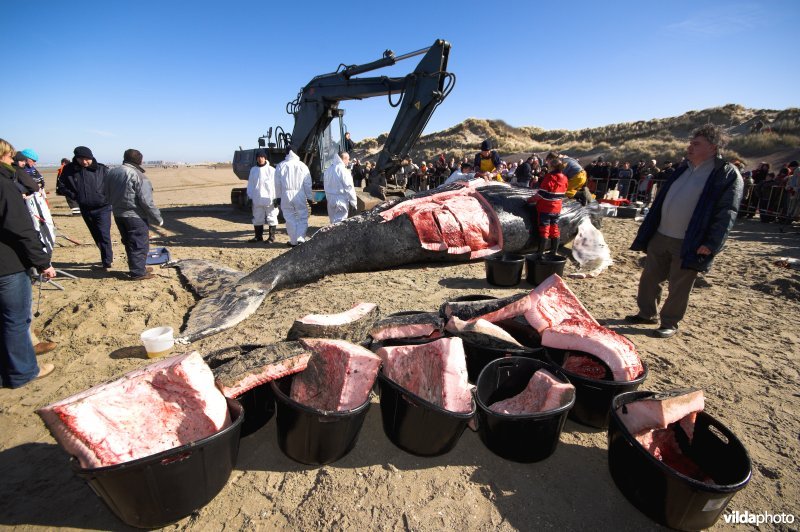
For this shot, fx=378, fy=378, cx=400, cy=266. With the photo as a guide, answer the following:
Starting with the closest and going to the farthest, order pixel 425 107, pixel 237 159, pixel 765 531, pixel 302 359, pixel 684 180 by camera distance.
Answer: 1. pixel 765 531
2. pixel 302 359
3. pixel 684 180
4. pixel 425 107
5. pixel 237 159

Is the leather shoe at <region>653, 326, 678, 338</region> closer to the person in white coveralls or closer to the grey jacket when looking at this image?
the grey jacket

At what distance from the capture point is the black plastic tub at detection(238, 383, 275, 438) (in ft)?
8.93

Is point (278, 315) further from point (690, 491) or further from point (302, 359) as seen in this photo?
point (690, 491)

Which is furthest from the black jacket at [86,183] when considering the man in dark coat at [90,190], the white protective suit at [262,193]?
the white protective suit at [262,193]

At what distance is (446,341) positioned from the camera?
2.70 meters

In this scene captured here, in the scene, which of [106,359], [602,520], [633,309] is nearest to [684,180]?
[633,309]

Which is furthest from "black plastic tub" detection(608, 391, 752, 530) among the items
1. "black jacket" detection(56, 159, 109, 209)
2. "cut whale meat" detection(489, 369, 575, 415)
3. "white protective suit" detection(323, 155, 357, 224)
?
"black jacket" detection(56, 159, 109, 209)

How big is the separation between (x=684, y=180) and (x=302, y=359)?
4.36m

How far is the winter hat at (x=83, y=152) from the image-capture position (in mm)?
5967

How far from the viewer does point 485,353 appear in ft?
10.1

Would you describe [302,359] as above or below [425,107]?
below

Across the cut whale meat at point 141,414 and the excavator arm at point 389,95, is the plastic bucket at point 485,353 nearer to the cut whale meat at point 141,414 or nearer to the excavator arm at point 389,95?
the cut whale meat at point 141,414

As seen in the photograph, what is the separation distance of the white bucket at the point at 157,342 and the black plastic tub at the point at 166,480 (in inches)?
78.5

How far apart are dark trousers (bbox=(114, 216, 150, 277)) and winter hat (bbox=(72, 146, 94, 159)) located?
1166 millimetres
